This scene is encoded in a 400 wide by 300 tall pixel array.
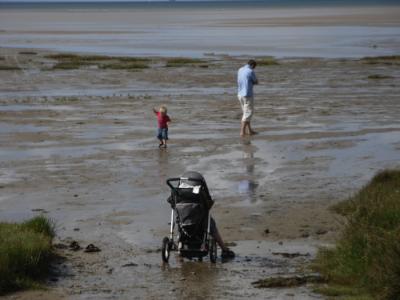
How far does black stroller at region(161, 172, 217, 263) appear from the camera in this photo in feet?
34.7

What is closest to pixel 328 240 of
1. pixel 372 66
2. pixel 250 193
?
pixel 250 193

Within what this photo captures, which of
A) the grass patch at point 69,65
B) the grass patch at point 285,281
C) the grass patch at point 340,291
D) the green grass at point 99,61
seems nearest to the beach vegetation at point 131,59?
the green grass at point 99,61

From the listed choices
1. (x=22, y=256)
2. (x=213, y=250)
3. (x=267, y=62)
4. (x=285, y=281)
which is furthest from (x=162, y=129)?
(x=267, y=62)

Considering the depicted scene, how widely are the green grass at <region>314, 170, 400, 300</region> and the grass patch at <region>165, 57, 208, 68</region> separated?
3355cm

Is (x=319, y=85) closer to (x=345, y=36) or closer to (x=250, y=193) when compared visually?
(x=250, y=193)

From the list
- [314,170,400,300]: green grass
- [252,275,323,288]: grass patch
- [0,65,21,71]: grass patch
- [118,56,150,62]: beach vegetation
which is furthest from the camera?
[118,56,150,62]: beach vegetation

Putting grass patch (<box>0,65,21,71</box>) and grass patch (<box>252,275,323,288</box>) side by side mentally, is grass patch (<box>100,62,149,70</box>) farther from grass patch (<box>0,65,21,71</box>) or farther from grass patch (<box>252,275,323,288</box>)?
grass patch (<box>252,275,323,288</box>)

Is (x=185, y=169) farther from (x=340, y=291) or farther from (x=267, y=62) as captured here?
(x=267, y=62)

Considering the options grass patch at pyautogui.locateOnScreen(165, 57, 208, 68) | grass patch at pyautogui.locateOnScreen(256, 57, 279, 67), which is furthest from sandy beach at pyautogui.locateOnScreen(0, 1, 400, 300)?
grass patch at pyautogui.locateOnScreen(165, 57, 208, 68)

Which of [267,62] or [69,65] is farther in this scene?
[267,62]

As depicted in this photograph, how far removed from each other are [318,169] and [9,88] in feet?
62.5

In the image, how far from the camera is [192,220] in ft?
34.8

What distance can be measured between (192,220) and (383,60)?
1445 inches

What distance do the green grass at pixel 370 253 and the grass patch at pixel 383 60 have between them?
33.7 meters
